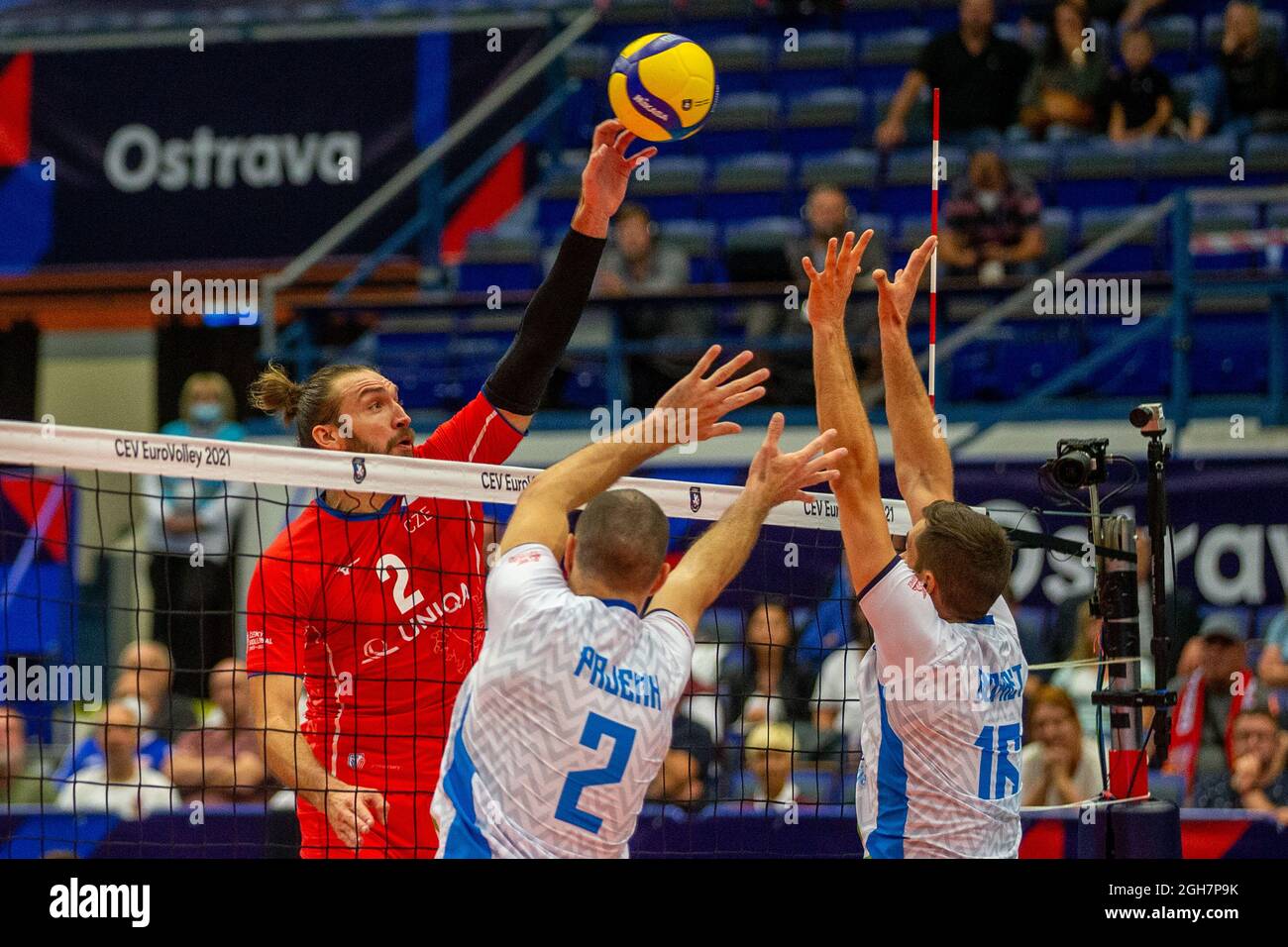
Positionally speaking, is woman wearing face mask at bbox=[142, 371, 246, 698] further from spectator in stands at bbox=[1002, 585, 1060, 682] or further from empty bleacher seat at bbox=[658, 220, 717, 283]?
spectator in stands at bbox=[1002, 585, 1060, 682]

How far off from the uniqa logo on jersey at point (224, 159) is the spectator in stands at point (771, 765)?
691 centimetres

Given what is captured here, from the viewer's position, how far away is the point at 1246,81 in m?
12.6

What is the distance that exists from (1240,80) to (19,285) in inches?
384

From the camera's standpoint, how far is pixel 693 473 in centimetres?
1143

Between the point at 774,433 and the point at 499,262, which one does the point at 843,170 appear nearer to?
the point at 499,262

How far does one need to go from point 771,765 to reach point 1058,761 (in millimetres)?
1347

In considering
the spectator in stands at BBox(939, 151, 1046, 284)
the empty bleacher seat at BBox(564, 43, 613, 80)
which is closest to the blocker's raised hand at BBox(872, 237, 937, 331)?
the spectator in stands at BBox(939, 151, 1046, 284)

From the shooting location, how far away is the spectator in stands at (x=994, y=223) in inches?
470

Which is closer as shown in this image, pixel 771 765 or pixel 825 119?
pixel 771 765

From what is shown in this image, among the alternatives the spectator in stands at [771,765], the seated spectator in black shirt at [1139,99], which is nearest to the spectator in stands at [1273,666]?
the spectator in stands at [771,765]

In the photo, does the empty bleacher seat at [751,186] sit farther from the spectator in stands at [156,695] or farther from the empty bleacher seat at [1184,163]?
the spectator in stands at [156,695]

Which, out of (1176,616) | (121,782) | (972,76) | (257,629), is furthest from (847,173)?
(257,629)

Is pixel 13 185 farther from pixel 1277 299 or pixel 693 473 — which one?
pixel 1277 299
